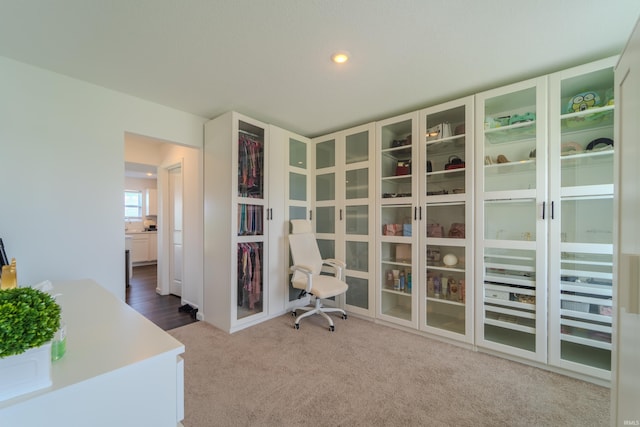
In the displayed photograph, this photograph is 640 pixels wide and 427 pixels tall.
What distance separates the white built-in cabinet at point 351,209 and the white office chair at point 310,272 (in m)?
0.21

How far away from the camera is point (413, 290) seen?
2.80m

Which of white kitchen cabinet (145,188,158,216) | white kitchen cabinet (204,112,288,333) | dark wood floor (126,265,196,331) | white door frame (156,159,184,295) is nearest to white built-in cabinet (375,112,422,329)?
white kitchen cabinet (204,112,288,333)

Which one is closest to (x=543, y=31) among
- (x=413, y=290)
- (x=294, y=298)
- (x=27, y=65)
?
(x=413, y=290)

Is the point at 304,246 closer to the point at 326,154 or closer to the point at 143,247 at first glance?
the point at 326,154

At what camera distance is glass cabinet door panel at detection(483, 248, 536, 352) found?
2.23 meters

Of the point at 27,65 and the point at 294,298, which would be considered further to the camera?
the point at 294,298

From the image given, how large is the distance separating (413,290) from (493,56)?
2.20 meters

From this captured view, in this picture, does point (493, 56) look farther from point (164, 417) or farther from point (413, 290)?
point (164, 417)

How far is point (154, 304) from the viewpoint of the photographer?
12.2 feet

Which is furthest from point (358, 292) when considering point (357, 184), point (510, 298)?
point (510, 298)

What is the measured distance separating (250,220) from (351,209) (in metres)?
1.27

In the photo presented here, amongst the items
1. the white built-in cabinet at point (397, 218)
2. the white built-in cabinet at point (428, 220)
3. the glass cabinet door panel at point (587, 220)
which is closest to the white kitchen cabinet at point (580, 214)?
the glass cabinet door panel at point (587, 220)

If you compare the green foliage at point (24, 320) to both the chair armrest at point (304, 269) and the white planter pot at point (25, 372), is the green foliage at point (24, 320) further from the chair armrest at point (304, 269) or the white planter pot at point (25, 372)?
the chair armrest at point (304, 269)

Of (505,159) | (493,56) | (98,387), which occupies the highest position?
(493,56)
